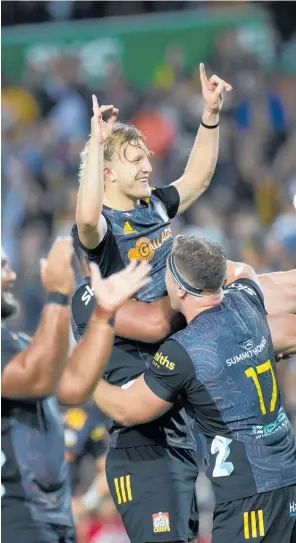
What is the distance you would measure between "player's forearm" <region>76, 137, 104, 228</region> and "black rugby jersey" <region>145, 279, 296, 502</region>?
0.72 m

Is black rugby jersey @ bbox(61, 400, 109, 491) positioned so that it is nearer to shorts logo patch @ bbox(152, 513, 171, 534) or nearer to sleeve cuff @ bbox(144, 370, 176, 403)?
shorts logo patch @ bbox(152, 513, 171, 534)

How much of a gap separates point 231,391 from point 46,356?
1141 millimetres

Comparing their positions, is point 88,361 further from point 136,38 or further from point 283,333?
point 136,38

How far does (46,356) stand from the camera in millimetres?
4484

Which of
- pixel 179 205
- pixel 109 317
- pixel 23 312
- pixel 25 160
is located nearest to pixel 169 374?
pixel 109 317

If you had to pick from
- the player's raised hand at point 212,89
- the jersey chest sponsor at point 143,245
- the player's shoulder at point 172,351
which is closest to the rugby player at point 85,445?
the jersey chest sponsor at point 143,245

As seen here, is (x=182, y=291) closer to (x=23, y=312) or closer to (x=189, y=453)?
(x=189, y=453)

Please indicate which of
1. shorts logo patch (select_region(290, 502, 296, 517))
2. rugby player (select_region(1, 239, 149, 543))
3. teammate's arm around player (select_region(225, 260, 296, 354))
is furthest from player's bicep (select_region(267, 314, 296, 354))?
rugby player (select_region(1, 239, 149, 543))

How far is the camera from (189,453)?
5.93 m

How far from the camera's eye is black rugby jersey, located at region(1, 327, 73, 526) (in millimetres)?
4977

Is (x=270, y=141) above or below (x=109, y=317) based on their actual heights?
below

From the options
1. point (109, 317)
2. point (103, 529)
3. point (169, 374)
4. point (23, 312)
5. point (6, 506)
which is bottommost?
point (23, 312)

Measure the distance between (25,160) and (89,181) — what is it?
34.7 feet

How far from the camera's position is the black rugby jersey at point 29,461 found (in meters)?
4.98
